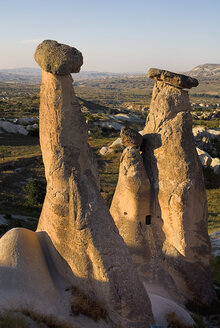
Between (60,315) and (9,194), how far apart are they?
Result: 43.8ft

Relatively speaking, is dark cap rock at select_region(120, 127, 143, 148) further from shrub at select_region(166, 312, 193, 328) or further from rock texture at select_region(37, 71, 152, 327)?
shrub at select_region(166, 312, 193, 328)

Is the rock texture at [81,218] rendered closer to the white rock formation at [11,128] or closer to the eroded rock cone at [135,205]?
the eroded rock cone at [135,205]

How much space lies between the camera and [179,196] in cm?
671

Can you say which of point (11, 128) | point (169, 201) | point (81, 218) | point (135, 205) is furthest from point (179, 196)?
point (11, 128)

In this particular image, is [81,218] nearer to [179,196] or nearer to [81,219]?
[81,219]

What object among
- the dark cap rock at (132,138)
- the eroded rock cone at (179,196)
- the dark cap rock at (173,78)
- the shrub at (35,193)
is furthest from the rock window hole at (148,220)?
the shrub at (35,193)

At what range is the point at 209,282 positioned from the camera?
23.0 feet

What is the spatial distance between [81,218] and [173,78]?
369 centimetres

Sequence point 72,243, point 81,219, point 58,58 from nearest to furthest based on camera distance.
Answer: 1. point 58,58
2. point 81,219
3. point 72,243

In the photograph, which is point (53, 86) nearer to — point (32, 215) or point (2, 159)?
point (32, 215)

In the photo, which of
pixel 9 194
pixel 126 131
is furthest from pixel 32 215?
pixel 126 131

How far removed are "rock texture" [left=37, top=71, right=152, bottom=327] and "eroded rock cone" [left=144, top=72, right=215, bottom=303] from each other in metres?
2.04

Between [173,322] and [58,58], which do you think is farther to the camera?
[173,322]

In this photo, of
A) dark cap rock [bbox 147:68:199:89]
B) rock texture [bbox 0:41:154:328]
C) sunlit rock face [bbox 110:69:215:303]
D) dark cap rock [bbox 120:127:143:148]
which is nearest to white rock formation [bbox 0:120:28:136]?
dark cap rock [bbox 120:127:143:148]
